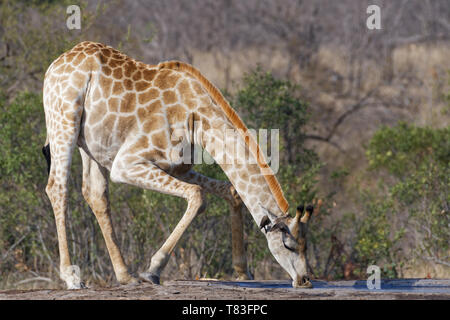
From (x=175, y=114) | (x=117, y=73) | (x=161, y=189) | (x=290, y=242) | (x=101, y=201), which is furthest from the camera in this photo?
(x=101, y=201)

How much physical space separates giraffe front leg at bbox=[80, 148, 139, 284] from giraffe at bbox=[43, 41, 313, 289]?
0.01m

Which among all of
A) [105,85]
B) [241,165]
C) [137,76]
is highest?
[137,76]

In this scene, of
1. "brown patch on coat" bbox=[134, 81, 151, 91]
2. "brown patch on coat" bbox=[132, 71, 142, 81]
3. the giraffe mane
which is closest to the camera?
the giraffe mane

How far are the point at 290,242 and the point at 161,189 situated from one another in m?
1.43

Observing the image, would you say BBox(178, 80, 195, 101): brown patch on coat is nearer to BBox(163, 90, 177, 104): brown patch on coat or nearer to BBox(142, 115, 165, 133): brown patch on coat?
BBox(163, 90, 177, 104): brown patch on coat

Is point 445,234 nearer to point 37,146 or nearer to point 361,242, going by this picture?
point 361,242

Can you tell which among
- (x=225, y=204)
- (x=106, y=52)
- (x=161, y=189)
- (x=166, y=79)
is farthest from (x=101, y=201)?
(x=225, y=204)

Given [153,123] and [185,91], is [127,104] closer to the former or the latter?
[153,123]

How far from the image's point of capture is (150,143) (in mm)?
7641

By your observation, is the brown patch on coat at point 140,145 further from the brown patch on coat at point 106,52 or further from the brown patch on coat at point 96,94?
the brown patch on coat at point 106,52

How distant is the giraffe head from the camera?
7.26 metres

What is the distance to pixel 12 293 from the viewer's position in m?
7.01

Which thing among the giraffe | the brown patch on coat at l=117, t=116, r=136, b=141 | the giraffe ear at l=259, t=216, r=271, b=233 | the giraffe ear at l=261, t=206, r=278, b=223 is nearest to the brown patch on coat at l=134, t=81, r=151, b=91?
the giraffe

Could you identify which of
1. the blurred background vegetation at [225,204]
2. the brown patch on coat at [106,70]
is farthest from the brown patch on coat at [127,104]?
the blurred background vegetation at [225,204]
